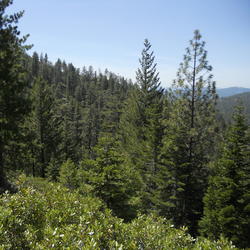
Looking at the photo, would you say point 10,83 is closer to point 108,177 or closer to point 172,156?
point 108,177

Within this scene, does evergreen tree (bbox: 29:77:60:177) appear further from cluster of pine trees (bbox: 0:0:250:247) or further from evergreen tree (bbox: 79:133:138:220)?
evergreen tree (bbox: 79:133:138:220)

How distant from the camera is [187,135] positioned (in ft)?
43.3

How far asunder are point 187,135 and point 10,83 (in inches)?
411

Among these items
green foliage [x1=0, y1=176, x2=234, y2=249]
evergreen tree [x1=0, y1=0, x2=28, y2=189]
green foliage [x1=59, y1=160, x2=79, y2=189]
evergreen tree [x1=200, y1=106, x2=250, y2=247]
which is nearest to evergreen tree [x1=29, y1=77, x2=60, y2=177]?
green foliage [x1=59, y1=160, x2=79, y2=189]

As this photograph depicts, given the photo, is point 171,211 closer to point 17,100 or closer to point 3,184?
point 3,184

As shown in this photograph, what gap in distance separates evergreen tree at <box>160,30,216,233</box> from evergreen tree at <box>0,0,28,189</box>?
8759 mm

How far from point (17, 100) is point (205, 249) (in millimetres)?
10579

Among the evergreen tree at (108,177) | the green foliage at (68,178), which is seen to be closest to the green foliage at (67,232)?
the evergreen tree at (108,177)

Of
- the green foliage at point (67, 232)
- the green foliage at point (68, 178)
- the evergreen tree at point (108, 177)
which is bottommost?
the green foliage at point (68, 178)

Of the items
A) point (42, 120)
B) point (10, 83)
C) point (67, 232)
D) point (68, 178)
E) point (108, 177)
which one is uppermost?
point (10, 83)

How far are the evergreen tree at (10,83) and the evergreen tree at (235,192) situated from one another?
1199 cm

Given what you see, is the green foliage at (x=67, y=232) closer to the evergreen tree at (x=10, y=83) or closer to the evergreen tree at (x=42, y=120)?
the evergreen tree at (x=10, y=83)

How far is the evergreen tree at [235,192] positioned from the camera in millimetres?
12219

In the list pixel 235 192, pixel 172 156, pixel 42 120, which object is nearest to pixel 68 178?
pixel 172 156
